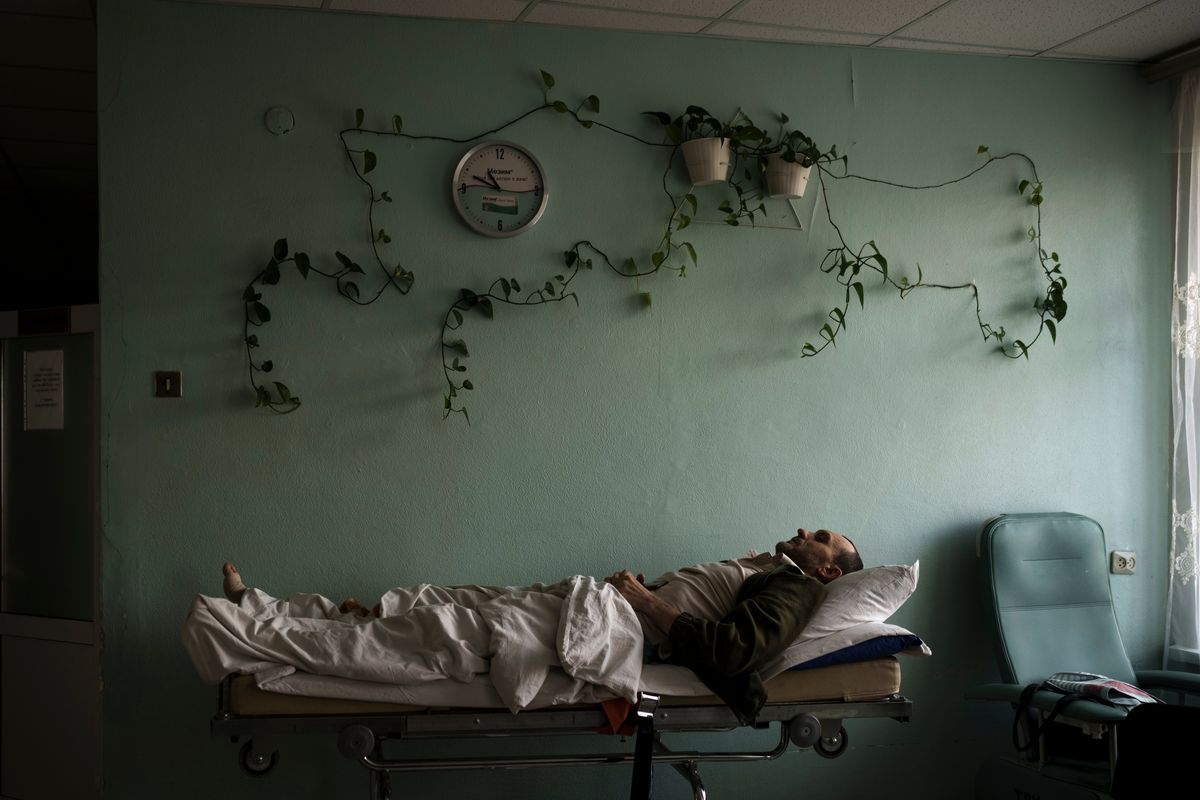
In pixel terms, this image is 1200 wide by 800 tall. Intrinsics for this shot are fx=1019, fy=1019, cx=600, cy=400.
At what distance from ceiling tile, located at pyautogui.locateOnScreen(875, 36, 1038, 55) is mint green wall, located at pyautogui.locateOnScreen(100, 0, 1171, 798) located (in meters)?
0.05

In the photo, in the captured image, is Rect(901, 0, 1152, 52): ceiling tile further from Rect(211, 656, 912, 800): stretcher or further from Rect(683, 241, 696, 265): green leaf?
Rect(211, 656, 912, 800): stretcher

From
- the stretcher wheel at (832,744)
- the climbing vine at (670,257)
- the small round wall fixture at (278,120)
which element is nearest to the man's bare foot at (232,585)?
the climbing vine at (670,257)

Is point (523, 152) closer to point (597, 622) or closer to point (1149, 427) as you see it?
point (597, 622)

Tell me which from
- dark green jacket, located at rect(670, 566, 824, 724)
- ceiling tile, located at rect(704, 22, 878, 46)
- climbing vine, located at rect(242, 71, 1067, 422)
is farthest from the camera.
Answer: ceiling tile, located at rect(704, 22, 878, 46)

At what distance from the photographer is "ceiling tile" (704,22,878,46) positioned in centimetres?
324

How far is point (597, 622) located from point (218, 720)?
0.90m

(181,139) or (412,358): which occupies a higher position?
(181,139)

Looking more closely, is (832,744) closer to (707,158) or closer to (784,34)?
(707,158)

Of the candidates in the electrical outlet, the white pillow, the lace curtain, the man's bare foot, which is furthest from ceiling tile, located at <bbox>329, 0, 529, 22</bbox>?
the electrical outlet

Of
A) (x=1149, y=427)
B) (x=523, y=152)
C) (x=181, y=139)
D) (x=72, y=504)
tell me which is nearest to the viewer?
(x=181, y=139)

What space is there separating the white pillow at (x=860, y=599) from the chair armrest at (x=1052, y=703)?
1.92 ft

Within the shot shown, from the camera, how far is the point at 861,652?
8.43 ft

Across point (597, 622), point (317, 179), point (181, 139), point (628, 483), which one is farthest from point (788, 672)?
point (181, 139)

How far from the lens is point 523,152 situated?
314cm
